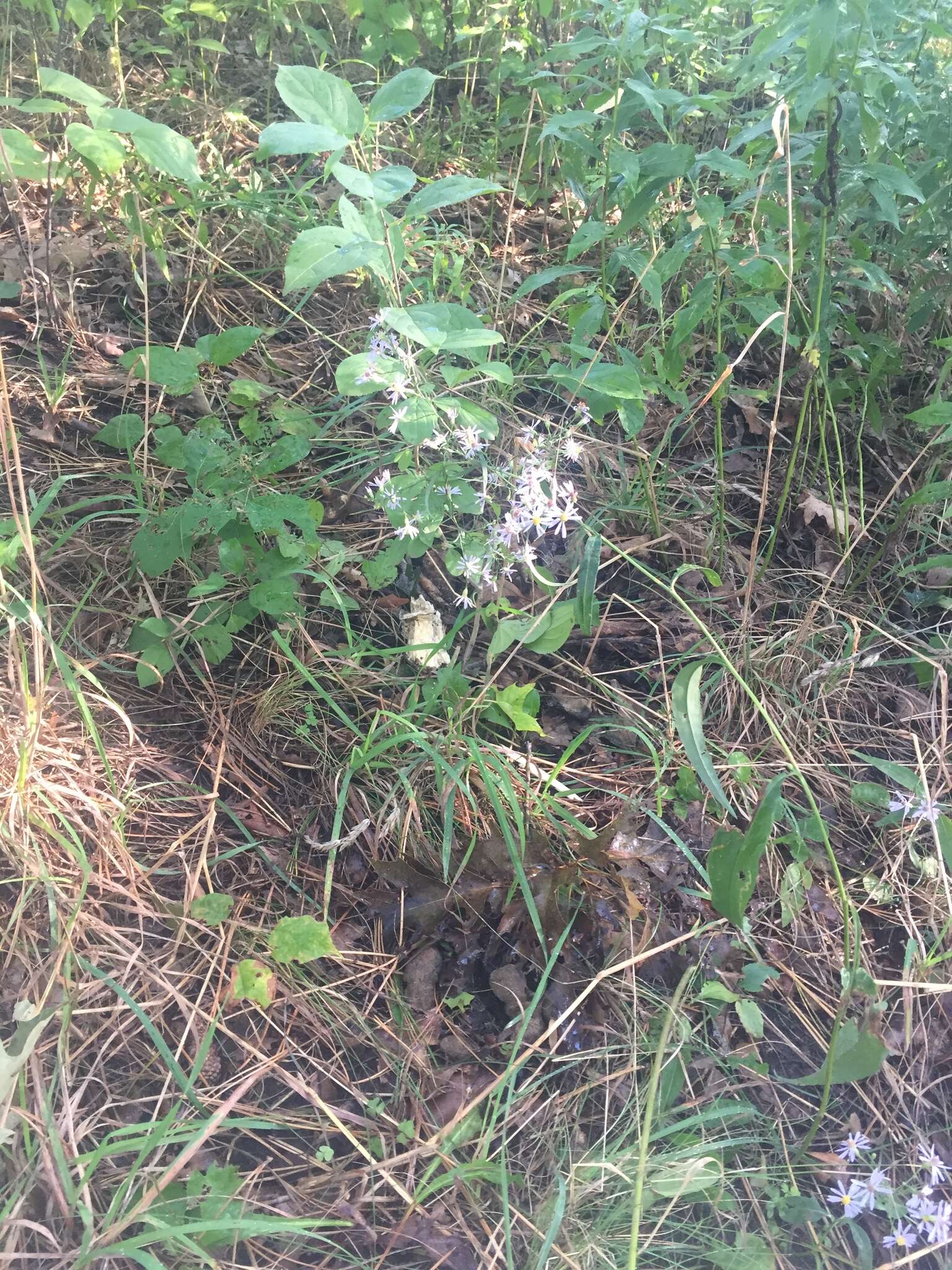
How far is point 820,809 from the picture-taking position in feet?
5.64

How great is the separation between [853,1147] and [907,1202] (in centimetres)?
9

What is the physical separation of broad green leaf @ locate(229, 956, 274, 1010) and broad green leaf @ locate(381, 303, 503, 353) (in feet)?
3.51

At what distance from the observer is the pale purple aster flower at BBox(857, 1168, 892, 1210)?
1.18 metres

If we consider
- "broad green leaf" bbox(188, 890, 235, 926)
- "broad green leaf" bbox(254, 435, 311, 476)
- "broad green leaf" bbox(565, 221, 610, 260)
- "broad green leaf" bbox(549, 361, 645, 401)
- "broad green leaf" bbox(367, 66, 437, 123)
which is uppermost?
"broad green leaf" bbox(367, 66, 437, 123)

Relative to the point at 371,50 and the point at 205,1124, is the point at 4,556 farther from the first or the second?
the point at 371,50

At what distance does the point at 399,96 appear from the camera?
4.57 feet

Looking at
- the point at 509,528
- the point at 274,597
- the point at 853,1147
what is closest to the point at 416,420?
the point at 509,528

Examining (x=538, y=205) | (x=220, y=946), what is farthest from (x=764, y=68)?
(x=220, y=946)

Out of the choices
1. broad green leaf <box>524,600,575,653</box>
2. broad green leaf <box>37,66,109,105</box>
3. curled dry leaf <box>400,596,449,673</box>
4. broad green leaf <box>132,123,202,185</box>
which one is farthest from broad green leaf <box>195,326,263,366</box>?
broad green leaf <box>524,600,575,653</box>

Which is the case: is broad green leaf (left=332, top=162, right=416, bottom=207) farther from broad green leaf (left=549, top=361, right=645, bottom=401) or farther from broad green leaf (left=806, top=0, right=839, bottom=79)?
broad green leaf (left=806, top=0, right=839, bottom=79)

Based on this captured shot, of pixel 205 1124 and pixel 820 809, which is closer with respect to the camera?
pixel 205 1124

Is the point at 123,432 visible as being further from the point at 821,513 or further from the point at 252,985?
the point at 821,513

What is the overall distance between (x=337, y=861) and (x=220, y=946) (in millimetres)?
263

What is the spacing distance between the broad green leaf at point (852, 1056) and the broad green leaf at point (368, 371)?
1269 millimetres
